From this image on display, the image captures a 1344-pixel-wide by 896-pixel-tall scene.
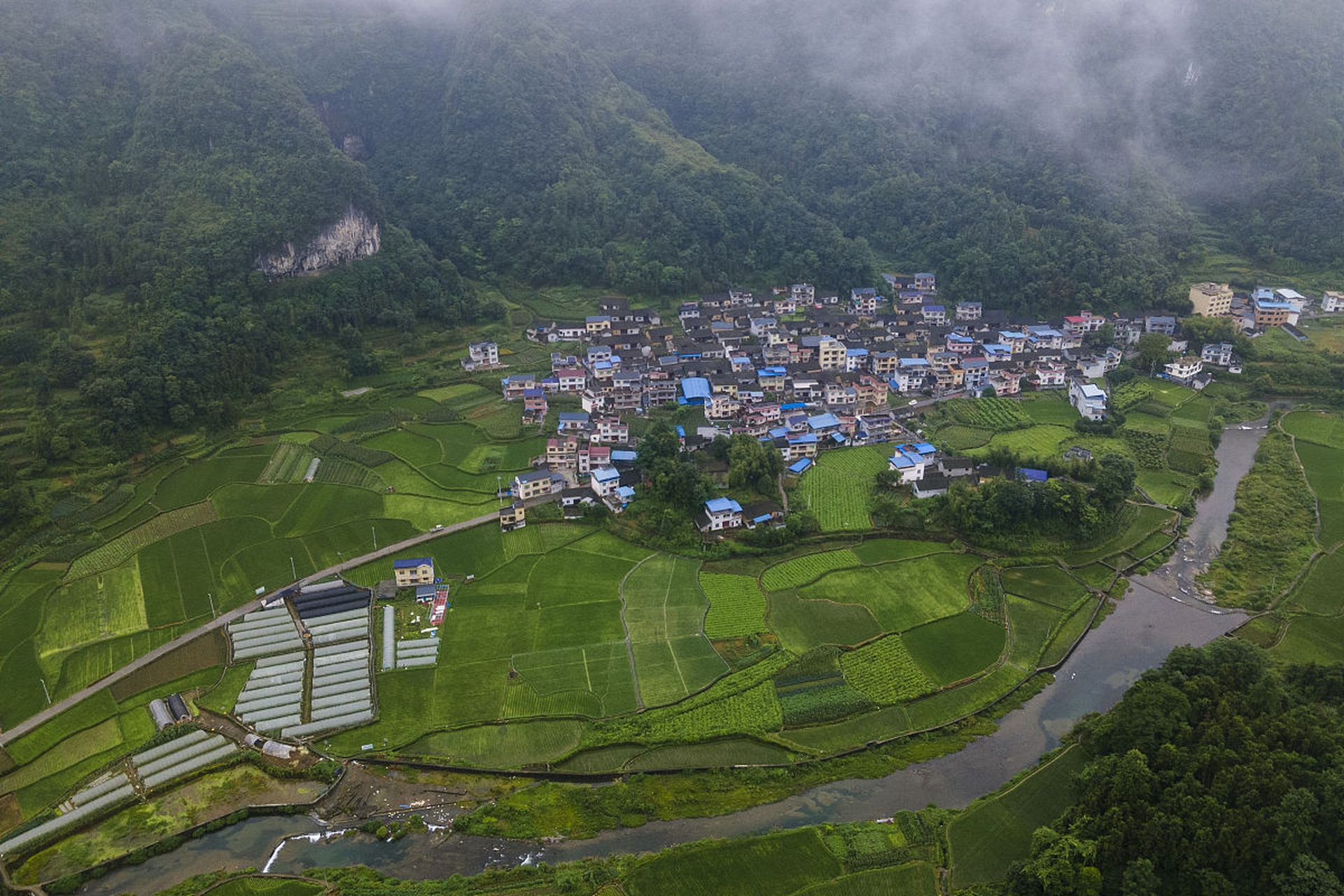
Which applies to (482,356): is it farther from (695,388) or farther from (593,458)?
(593,458)

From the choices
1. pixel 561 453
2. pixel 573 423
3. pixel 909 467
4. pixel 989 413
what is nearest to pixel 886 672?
pixel 909 467

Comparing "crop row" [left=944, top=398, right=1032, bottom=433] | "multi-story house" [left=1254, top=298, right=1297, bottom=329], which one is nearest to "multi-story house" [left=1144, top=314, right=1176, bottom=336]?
"multi-story house" [left=1254, top=298, right=1297, bottom=329]

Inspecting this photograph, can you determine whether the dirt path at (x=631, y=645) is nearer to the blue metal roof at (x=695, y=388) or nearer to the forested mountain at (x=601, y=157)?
the blue metal roof at (x=695, y=388)

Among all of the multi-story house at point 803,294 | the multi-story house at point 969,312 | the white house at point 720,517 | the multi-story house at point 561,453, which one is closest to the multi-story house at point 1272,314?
the multi-story house at point 969,312

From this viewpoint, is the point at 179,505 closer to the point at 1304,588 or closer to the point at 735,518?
the point at 735,518

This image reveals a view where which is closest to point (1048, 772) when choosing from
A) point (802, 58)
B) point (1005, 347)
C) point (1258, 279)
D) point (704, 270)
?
point (1005, 347)

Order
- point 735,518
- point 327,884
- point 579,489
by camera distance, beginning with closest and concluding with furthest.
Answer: point 327,884
point 735,518
point 579,489

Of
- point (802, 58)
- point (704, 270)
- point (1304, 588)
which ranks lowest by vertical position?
point (1304, 588)

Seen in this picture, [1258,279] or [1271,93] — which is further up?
[1271,93]
